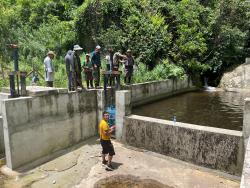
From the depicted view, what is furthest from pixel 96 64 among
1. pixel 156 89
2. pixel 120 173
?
pixel 156 89

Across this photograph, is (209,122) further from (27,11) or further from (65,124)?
(27,11)

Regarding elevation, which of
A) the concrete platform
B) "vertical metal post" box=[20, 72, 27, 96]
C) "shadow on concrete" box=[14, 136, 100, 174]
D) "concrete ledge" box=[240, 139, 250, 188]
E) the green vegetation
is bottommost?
the concrete platform

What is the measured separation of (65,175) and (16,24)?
22.5m

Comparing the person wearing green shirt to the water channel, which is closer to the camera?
the person wearing green shirt

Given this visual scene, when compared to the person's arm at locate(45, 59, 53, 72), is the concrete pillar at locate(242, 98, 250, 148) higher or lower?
lower

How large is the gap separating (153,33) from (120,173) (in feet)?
51.4

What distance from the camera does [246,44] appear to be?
26344 millimetres

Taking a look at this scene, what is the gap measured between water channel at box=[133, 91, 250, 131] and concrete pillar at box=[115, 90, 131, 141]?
362 centimetres

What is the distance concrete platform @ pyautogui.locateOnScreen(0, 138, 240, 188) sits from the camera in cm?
752

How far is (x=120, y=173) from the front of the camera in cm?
810

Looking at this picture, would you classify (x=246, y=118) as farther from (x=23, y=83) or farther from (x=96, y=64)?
(x=23, y=83)

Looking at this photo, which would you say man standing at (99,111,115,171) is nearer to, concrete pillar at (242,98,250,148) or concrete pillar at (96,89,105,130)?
concrete pillar at (96,89,105,130)

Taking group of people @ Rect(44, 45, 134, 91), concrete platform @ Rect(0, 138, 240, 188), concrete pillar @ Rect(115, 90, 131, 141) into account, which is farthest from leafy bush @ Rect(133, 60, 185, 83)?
concrete platform @ Rect(0, 138, 240, 188)

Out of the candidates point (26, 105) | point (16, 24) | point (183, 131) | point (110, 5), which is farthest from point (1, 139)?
point (16, 24)
